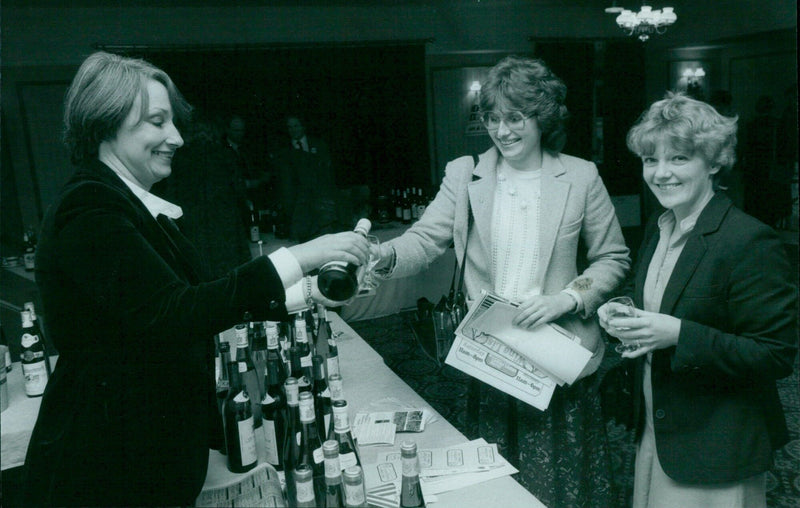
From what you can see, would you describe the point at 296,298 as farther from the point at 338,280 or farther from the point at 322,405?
the point at 322,405

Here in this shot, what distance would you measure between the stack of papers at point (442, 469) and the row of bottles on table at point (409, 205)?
3959 mm

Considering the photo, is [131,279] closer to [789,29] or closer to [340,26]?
[340,26]

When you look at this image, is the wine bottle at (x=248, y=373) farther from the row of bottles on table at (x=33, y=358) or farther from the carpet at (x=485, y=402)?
the row of bottles on table at (x=33, y=358)

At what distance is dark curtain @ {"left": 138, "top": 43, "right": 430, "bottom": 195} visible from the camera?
6531 millimetres

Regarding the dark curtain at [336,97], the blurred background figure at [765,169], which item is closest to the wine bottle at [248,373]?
the dark curtain at [336,97]

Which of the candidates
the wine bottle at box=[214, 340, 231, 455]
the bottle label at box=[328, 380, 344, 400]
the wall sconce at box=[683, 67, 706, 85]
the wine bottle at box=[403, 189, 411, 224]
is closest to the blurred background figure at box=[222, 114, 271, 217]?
the wine bottle at box=[403, 189, 411, 224]

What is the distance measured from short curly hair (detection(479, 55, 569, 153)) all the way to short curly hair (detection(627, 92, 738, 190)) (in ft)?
0.91

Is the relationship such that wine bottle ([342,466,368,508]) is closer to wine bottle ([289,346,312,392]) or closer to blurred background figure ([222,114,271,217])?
wine bottle ([289,346,312,392])

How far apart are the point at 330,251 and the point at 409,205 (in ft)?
14.6

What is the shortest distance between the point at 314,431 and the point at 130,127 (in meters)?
0.74

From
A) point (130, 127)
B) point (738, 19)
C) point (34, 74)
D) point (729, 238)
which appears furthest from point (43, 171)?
point (738, 19)

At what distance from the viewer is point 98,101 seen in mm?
1145

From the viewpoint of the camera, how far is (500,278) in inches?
70.9

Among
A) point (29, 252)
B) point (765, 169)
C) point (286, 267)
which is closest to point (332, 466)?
point (286, 267)
